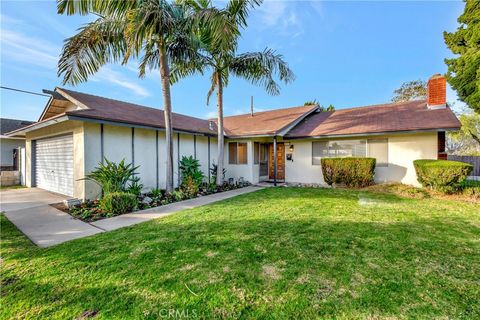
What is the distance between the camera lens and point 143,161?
9031mm

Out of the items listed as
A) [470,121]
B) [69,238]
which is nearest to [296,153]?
[69,238]

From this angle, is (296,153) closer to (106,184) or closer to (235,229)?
(235,229)

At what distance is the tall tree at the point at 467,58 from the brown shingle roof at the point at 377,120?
93 centimetres

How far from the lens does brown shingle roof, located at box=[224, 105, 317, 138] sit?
11.4 meters

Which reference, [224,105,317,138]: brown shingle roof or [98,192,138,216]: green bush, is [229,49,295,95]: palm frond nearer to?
[224,105,317,138]: brown shingle roof

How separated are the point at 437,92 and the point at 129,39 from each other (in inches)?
531

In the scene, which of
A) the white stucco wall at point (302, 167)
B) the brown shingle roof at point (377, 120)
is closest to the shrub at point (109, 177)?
the brown shingle roof at point (377, 120)

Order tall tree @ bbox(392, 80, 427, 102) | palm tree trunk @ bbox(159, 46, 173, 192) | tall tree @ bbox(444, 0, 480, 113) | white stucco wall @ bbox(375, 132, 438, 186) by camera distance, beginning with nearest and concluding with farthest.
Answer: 1. palm tree trunk @ bbox(159, 46, 173, 192)
2. tall tree @ bbox(444, 0, 480, 113)
3. white stucco wall @ bbox(375, 132, 438, 186)
4. tall tree @ bbox(392, 80, 427, 102)

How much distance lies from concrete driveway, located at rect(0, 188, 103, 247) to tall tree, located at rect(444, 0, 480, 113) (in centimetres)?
1437

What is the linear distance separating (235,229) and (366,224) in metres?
3.01

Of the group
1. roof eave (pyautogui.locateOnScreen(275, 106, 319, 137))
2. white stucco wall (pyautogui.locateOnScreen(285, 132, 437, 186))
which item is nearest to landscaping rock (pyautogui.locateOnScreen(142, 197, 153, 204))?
roof eave (pyautogui.locateOnScreen(275, 106, 319, 137))

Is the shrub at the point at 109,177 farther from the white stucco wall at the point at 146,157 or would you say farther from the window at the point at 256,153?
the window at the point at 256,153

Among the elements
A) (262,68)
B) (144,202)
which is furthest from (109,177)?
(262,68)

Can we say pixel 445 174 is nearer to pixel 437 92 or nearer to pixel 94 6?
pixel 437 92
